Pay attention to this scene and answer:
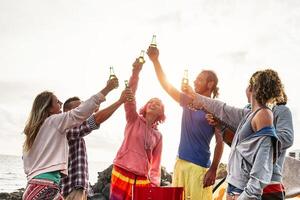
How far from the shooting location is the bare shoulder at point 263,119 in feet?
12.4

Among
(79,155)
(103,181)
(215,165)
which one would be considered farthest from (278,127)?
(103,181)

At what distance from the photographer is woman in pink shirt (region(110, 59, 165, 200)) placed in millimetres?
5559

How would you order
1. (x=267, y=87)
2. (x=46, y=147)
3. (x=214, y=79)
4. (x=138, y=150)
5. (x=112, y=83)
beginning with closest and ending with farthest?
(x=267, y=87)
(x=46, y=147)
(x=112, y=83)
(x=138, y=150)
(x=214, y=79)

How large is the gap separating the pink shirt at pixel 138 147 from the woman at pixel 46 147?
896 millimetres

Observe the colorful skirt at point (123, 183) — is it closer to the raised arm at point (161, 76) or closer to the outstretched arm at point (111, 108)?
the outstretched arm at point (111, 108)

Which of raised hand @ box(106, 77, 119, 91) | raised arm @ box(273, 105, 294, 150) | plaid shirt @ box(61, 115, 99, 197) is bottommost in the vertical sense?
plaid shirt @ box(61, 115, 99, 197)

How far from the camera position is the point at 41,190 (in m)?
4.62

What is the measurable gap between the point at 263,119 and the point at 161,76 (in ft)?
6.02

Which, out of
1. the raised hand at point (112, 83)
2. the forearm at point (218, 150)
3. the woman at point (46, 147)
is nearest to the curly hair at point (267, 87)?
the forearm at point (218, 150)

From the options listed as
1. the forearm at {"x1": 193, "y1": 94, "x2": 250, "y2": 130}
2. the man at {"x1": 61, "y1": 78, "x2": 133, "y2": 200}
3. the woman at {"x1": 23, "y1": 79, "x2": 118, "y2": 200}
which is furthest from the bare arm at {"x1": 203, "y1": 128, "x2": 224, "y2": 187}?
the woman at {"x1": 23, "y1": 79, "x2": 118, "y2": 200}

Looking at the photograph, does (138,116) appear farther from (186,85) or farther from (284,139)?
(284,139)

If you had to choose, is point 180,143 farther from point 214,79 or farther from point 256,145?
point 256,145

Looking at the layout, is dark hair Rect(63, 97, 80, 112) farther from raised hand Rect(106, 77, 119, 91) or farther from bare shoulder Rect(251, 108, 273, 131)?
bare shoulder Rect(251, 108, 273, 131)

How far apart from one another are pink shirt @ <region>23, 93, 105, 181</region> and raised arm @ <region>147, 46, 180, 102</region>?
3.16 feet
